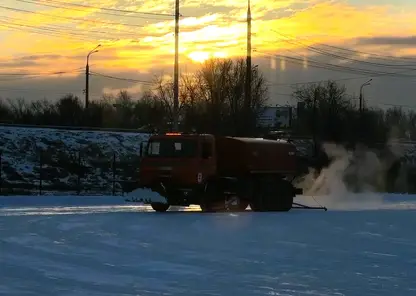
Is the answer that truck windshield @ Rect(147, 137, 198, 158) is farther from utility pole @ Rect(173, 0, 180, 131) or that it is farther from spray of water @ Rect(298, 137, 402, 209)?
utility pole @ Rect(173, 0, 180, 131)

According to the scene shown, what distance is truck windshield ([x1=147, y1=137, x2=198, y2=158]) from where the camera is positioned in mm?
25062

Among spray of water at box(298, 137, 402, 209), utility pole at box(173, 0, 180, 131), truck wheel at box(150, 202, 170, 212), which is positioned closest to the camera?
truck wheel at box(150, 202, 170, 212)

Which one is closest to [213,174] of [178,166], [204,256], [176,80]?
[178,166]

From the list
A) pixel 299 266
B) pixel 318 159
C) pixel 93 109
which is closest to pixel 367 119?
pixel 93 109

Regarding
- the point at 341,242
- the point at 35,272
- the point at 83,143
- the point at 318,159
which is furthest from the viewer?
the point at 83,143

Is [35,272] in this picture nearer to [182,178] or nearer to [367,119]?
[182,178]

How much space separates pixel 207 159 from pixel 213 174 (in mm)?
537

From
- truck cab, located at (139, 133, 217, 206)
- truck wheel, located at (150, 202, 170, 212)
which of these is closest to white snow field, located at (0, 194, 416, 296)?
truck cab, located at (139, 133, 217, 206)

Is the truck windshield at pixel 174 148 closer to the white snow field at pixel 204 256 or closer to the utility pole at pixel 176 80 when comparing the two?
the white snow field at pixel 204 256

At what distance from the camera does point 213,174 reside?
82.2 feet

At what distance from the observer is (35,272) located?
37.0 feet

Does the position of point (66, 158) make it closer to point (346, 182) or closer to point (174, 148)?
point (346, 182)

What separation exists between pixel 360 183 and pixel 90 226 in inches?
1061

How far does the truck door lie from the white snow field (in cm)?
434
